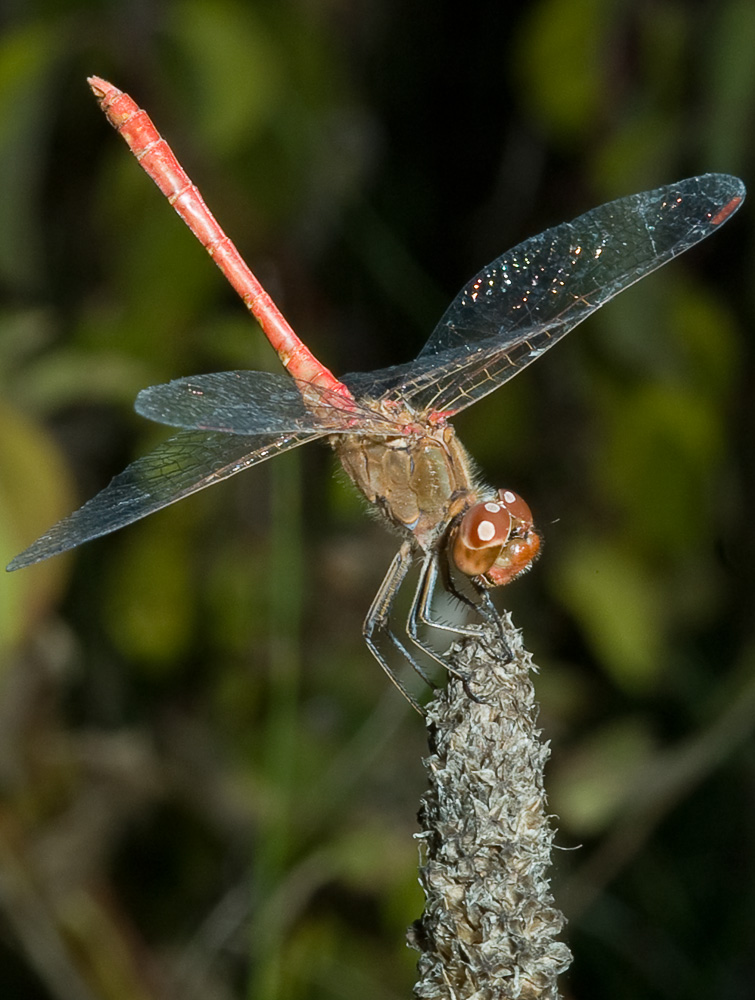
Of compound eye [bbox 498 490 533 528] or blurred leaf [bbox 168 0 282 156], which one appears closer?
compound eye [bbox 498 490 533 528]

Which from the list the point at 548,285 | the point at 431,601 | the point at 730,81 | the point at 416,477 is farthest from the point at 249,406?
the point at 730,81

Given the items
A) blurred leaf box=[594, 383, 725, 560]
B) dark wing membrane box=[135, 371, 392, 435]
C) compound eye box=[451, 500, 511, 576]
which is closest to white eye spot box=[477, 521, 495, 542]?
compound eye box=[451, 500, 511, 576]

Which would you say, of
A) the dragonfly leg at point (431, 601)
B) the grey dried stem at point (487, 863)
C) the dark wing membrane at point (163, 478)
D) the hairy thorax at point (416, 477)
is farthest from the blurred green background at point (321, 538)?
the grey dried stem at point (487, 863)

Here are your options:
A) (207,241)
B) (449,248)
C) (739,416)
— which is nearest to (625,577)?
(739,416)

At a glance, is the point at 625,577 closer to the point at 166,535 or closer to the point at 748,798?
the point at 748,798

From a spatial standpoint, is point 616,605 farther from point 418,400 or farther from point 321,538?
point 418,400

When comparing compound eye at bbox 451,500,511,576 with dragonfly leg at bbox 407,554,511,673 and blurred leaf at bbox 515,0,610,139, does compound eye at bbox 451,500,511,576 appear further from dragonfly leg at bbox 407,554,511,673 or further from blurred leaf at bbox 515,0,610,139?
blurred leaf at bbox 515,0,610,139
